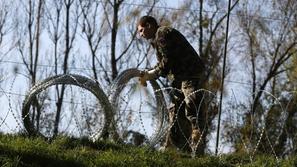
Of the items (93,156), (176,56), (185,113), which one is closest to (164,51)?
(176,56)

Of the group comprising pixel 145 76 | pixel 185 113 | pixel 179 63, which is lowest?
pixel 185 113

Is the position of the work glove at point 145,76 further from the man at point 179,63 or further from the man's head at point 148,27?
the man's head at point 148,27

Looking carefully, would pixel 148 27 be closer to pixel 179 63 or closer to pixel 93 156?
pixel 179 63

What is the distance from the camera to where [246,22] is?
88.6 feet

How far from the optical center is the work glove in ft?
25.8

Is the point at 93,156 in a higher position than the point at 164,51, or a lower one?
lower

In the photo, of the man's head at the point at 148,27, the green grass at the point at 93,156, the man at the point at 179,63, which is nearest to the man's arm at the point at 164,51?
the man at the point at 179,63

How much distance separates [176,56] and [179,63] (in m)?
0.09

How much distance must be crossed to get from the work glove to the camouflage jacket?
0.48 feet

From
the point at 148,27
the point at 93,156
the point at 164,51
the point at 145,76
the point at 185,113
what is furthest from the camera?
the point at 145,76

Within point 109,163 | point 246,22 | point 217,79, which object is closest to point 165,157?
point 109,163

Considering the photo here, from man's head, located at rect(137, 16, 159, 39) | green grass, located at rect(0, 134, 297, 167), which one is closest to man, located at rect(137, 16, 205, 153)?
man's head, located at rect(137, 16, 159, 39)

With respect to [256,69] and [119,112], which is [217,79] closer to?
[256,69]

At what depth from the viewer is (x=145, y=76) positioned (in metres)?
7.97
